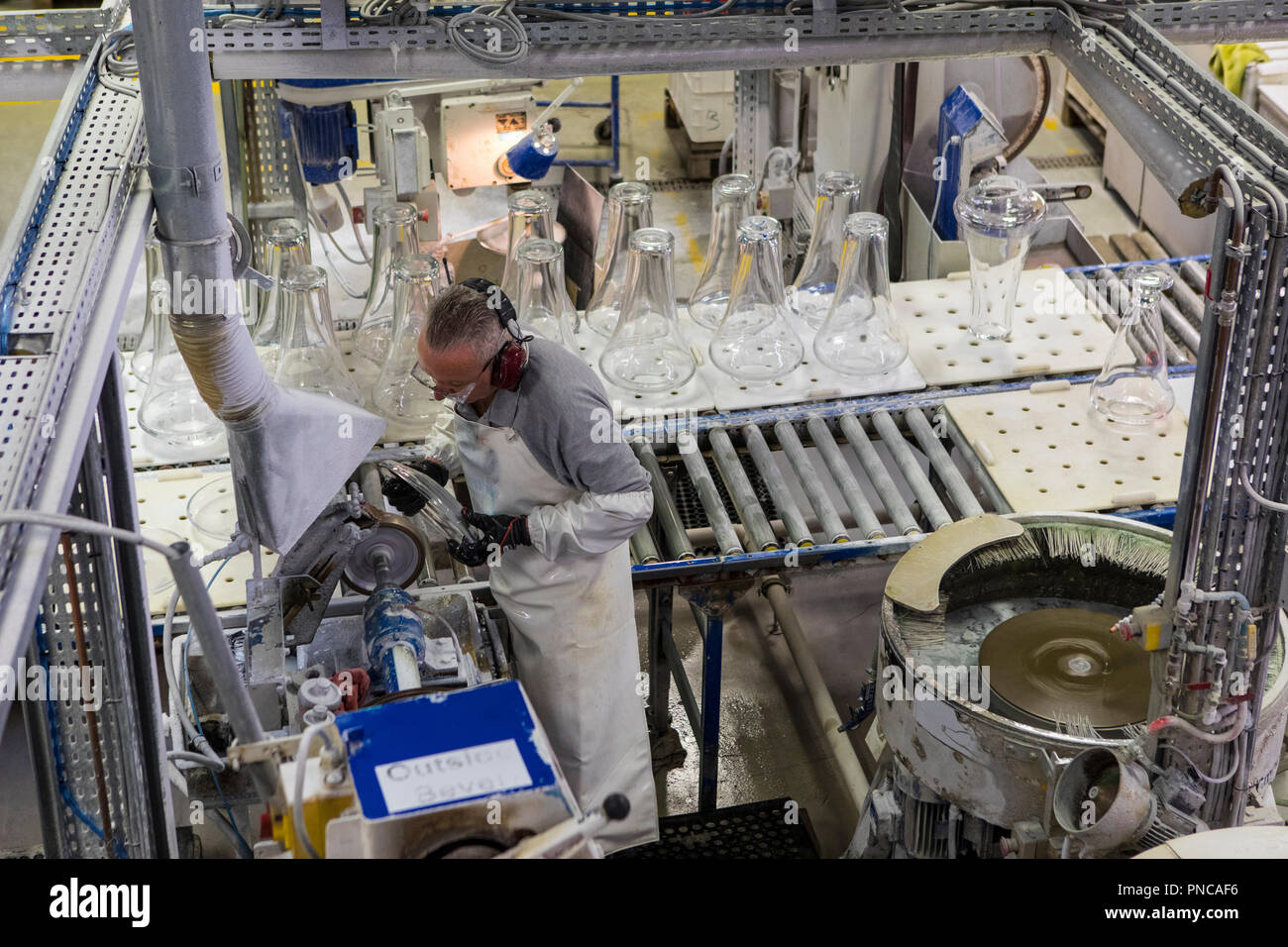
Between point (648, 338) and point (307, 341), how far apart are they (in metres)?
0.84

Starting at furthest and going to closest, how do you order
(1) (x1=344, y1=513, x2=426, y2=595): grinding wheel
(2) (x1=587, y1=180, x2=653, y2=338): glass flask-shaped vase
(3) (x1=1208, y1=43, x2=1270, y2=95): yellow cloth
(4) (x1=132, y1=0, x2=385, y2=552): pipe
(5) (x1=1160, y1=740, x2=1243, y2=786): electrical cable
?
(3) (x1=1208, y1=43, x2=1270, y2=95): yellow cloth → (2) (x1=587, y1=180, x2=653, y2=338): glass flask-shaped vase → (1) (x1=344, y1=513, x2=426, y2=595): grinding wheel → (5) (x1=1160, y1=740, x2=1243, y2=786): electrical cable → (4) (x1=132, y1=0, x2=385, y2=552): pipe

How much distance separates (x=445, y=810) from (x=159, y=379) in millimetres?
2423

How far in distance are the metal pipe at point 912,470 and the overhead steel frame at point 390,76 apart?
3.16 ft

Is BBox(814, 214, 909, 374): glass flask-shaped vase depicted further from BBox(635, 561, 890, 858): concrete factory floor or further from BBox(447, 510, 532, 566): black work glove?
BBox(447, 510, 532, 566): black work glove

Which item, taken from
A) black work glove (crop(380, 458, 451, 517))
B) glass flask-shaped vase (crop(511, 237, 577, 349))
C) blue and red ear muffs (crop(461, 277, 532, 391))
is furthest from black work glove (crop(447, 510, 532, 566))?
glass flask-shaped vase (crop(511, 237, 577, 349))

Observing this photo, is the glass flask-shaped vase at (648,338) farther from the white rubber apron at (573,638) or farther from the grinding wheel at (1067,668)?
the grinding wheel at (1067,668)

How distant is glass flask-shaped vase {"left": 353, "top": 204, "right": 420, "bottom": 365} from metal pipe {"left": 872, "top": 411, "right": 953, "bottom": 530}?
1.24 m

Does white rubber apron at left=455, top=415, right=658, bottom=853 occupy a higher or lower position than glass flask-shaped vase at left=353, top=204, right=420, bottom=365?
lower

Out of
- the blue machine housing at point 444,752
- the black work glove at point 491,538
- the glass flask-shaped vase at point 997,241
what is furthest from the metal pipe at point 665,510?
the blue machine housing at point 444,752

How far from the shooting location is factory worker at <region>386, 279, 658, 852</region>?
2.90 meters

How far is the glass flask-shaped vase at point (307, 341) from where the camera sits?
3.70m

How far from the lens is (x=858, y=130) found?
550 centimetres
